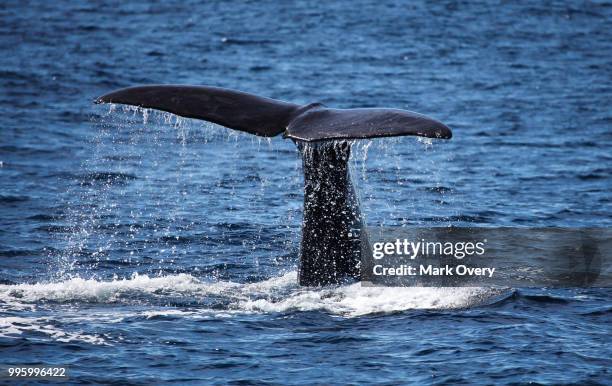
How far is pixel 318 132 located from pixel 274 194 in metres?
8.78

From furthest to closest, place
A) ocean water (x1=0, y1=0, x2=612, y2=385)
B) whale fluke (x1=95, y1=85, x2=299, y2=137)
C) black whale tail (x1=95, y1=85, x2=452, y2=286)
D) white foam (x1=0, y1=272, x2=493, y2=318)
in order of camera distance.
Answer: white foam (x1=0, y1=272, x2=493, y2=318) → whale fluke (x1=95, y1=85, x2=299, y2=137) → ocean water (x1=0, y1=0, x2=612, y2=385) → black whale tail (x1=95, y1=85, x2=452, y2=286)

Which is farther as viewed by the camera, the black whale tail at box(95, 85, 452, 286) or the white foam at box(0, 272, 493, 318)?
the white foam at box(0, 272, 493, 318)

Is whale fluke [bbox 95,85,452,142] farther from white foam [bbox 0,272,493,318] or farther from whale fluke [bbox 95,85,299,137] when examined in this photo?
white foam [bbox 0,272,493,318]

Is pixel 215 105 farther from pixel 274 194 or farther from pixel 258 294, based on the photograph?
pixel 274 194

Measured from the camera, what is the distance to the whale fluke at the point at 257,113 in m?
10.4

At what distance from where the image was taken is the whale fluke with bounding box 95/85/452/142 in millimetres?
10430

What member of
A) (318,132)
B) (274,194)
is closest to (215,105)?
(318,132)

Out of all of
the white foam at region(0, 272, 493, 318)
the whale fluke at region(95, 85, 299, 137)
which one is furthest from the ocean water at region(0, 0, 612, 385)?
the whale fluke at region(95, 85, 299, 137)

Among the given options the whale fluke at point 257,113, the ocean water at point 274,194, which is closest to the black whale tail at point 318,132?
the whale fluke at point 257,113

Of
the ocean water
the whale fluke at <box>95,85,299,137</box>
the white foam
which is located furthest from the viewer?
the white foam

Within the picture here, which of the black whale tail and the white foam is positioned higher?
the black whale tail

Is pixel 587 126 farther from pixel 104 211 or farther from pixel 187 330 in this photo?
pixel 187 330

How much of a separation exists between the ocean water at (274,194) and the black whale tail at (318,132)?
0.29 m

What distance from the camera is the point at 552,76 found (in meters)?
32.6
